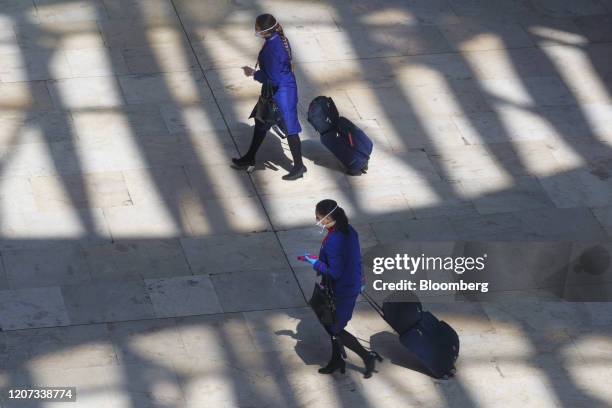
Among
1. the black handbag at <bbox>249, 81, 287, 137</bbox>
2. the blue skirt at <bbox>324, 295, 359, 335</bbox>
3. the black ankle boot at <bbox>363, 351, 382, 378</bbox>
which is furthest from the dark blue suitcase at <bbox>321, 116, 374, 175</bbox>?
the blue skirt at <bbox>324, 295, 359, 335</bbox>

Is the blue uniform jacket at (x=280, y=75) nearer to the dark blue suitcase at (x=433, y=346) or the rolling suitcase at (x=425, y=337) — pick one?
the rolling suitcase at (x=425, y=337)

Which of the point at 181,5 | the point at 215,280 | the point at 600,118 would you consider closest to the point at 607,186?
the point at 600,118

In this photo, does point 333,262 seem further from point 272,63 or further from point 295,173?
point 295,173

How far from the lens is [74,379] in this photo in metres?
11.0

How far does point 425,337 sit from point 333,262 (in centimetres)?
131

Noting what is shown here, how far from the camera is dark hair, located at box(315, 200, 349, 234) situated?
10523 millimetres

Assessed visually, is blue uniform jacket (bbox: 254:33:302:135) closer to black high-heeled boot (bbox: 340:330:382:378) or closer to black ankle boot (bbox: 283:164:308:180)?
black ankle boot (bbox: 283:164:308:180)

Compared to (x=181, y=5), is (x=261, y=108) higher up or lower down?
higher up

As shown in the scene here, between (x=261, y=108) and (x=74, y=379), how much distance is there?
3.65m

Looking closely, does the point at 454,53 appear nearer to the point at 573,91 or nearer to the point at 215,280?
the point at 573,91

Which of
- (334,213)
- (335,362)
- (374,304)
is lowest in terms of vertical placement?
(335,362)

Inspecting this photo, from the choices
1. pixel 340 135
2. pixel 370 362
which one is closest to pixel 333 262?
pixel 370 362

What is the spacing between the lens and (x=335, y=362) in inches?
443

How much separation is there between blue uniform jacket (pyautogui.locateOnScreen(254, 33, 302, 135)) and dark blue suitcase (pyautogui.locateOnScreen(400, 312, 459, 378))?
2870 mm
